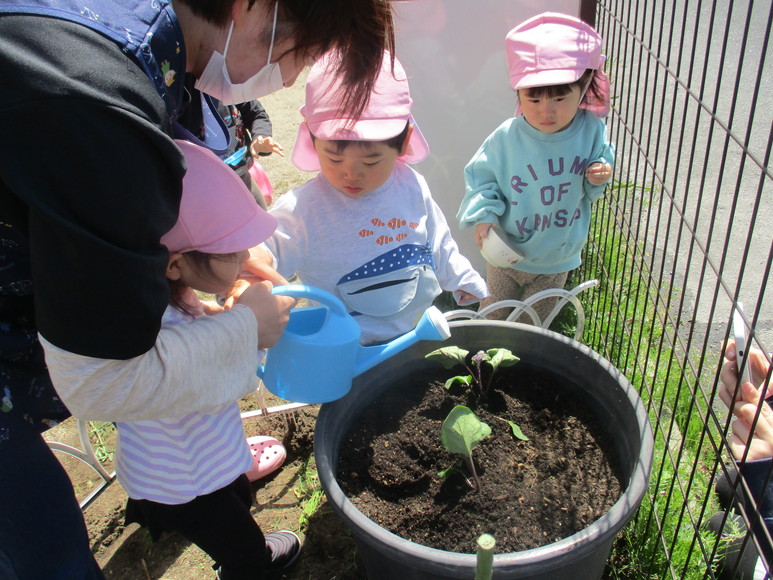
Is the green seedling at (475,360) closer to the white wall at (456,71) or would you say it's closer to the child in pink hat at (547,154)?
the child in pink hat at (547,154)

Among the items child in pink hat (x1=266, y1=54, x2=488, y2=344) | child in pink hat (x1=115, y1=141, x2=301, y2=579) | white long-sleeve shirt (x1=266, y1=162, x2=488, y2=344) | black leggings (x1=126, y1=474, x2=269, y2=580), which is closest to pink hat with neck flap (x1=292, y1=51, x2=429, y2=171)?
→ child in pink hat (x1=266, y1=54, x2=488, y2=344)

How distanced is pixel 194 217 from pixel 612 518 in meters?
1.00

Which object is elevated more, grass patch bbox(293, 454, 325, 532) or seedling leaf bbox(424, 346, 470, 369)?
seedling leaf bbox(424, 346, 470, 369)

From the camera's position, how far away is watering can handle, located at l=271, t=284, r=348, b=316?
126cm

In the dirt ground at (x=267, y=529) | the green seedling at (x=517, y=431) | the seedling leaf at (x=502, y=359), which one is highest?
the seedling leaf at (x=502, y=359)

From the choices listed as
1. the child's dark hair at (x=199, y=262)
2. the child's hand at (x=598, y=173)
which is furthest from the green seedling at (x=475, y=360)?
the child's hand at (x=598, y=173)

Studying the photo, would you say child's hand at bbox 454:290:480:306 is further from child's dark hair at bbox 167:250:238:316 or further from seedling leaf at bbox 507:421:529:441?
child's dark hair at bbox 167:250:238:316

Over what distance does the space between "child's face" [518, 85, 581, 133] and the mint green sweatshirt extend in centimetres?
4

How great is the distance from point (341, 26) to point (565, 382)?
117cm

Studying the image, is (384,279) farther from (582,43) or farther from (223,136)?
(582,43)

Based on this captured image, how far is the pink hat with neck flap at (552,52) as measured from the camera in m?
2.08

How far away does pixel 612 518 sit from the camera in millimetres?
1291

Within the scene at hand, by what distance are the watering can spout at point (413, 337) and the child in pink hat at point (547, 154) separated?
3.20ft

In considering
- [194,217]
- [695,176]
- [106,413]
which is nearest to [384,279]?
[194,217]
